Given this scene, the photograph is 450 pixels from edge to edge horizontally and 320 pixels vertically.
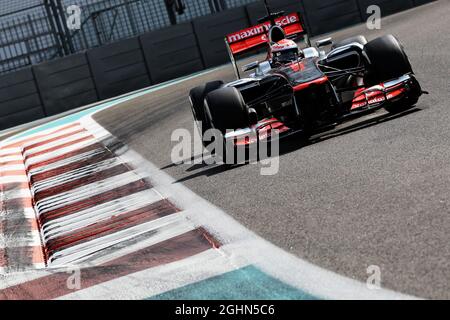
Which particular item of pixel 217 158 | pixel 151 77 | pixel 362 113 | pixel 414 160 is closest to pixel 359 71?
pixel 362 113

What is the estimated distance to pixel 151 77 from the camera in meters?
21.2

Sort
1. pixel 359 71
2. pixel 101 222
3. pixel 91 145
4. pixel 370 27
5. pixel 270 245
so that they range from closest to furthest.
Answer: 1. pixel 270 245
2. pixel 101 222
3. pixel 359 71
4. pixel 91 145
5. pixel 370 27

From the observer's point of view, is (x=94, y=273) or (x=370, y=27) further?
(x=370, y=27)

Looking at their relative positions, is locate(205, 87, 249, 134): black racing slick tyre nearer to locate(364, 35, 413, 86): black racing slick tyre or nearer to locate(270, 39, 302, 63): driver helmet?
locate(270, 39, 302, 63): driver helmet

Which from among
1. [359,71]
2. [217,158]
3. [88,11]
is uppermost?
[88,11]

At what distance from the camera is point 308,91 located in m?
7.56

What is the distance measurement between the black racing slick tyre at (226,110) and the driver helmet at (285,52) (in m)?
1.09

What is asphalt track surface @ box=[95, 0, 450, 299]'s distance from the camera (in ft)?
12.3

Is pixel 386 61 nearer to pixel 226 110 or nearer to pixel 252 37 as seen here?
pixel 226 110

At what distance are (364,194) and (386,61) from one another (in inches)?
124

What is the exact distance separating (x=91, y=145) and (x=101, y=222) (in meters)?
5.56

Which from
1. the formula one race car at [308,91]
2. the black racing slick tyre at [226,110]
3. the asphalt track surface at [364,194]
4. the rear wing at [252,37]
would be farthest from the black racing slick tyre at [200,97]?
the black racing slick tyre at [226,110]

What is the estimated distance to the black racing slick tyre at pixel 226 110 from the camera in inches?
299
